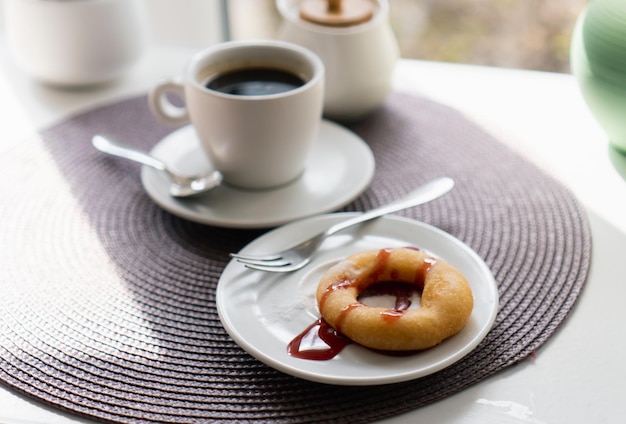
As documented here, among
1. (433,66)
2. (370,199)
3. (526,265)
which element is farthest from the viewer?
(433,66)

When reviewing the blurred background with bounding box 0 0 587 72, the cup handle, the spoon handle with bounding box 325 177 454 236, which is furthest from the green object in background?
the blurred background with bounding box 0 0 587 72

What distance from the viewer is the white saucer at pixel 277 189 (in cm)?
76

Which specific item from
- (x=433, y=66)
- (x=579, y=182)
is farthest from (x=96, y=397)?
(x=433, y=66)

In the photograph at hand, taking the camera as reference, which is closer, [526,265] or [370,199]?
[526,265]

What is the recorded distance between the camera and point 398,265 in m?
0.65

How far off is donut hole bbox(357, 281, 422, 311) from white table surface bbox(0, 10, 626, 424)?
0.09 metres

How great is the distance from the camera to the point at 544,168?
866mm

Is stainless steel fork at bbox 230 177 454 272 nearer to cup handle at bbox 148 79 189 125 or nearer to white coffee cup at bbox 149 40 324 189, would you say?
A: white coffee cup at bbox 149 40 324 189

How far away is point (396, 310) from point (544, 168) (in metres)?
0.35

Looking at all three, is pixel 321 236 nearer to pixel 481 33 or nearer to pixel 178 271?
pixel 178 271

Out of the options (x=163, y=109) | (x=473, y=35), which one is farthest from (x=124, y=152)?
(x=473, y=35)

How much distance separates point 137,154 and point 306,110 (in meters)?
0.21

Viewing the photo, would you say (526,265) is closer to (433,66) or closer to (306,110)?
(306,110)

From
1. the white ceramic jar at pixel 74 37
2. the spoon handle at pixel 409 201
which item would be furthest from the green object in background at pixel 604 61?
the white ceramic jar at pixel 74 37
